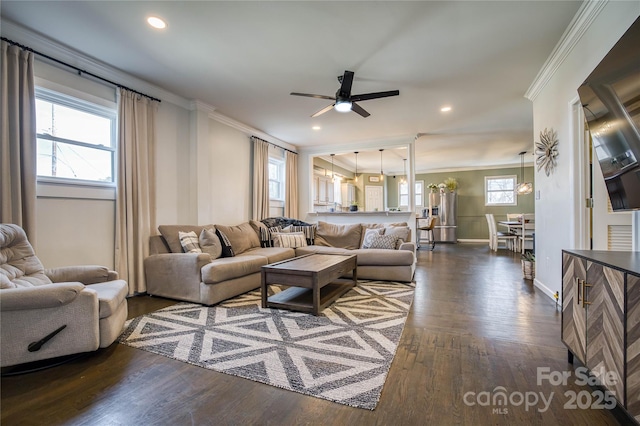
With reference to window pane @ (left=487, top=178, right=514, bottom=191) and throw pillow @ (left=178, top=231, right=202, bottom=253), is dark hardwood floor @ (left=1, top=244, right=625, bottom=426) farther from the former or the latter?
window pane @ (left=487, top=178, right=514, bottom=191)

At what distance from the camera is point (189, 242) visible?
11.8ft

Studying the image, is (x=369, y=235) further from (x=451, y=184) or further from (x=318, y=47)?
(x=451, y=184)

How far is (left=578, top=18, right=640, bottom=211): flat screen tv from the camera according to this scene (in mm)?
1488

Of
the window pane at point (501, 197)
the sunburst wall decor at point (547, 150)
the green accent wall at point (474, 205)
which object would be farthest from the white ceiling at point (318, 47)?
the window pane at point (501, 197)

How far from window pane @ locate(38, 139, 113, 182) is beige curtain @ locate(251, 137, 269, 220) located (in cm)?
255

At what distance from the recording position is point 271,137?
619 centimetres

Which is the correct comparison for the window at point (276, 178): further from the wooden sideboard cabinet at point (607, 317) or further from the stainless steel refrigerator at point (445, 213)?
the stainless steel refrigerator at point (445, 213)

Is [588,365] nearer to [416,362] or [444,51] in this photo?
[416,362]

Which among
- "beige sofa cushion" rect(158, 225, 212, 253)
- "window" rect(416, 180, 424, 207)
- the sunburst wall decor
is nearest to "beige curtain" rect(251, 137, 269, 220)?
"beige sofa cushion" rect(158, 225, 212, 253)

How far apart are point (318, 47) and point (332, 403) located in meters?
3.04

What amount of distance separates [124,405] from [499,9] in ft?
12.4

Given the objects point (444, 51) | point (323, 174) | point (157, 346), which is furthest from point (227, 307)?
point (323, 174)

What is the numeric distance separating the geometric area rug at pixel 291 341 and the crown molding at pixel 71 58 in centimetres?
279

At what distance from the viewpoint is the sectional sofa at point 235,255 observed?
317 centimetres
